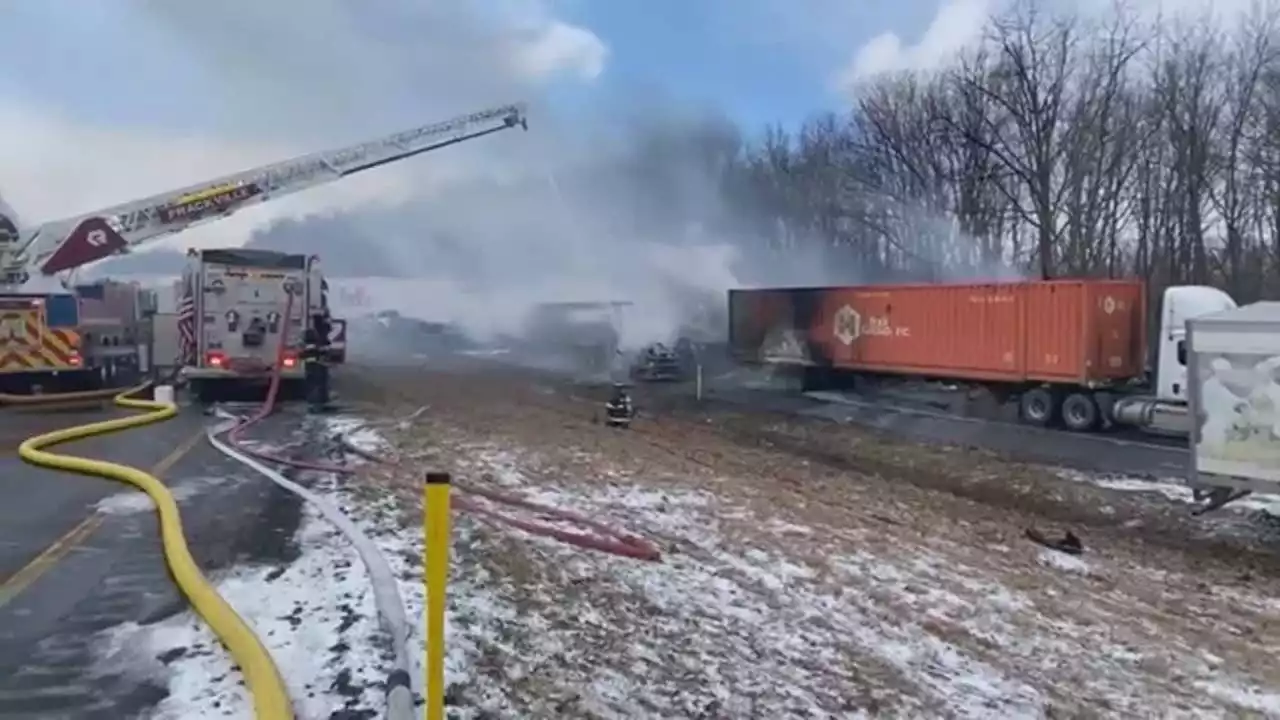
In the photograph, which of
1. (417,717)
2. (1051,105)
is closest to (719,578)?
(417,717)

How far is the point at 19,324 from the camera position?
61.8 ft

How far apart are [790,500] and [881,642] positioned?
180 inches

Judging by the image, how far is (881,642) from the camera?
20.5 feet

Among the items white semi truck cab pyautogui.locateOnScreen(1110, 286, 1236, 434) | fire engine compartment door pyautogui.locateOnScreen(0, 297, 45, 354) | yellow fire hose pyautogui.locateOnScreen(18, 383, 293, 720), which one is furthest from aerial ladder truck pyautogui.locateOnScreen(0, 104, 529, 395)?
white semi truck cab pyautogui.locateOnScreen(1110, 286, 1236, 434)

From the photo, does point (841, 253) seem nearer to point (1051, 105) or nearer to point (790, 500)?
point (1051, 105)

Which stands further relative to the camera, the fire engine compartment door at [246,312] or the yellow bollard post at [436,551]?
the fire engine compartment door at [246,312]

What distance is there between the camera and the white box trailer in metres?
9.91

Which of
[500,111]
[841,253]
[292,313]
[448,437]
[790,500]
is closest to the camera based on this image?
[790,500]

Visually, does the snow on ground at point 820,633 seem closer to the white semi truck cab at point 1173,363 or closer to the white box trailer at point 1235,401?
the white box trailer at point 1235,401

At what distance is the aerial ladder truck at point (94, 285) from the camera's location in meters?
19.2

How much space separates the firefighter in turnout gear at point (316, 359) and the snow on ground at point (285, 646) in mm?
11906

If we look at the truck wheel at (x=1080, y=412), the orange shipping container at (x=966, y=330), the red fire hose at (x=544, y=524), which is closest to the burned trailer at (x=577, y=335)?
the orange shipping container at (x=966, y=330)

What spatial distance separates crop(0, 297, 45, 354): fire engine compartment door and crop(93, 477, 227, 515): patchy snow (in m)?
10.8

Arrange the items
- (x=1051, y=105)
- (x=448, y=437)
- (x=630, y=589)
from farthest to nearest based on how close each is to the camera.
Result: 1. (x=1051, y=105)
2. (x=448, y=437)
3. (x=630, y=589)
